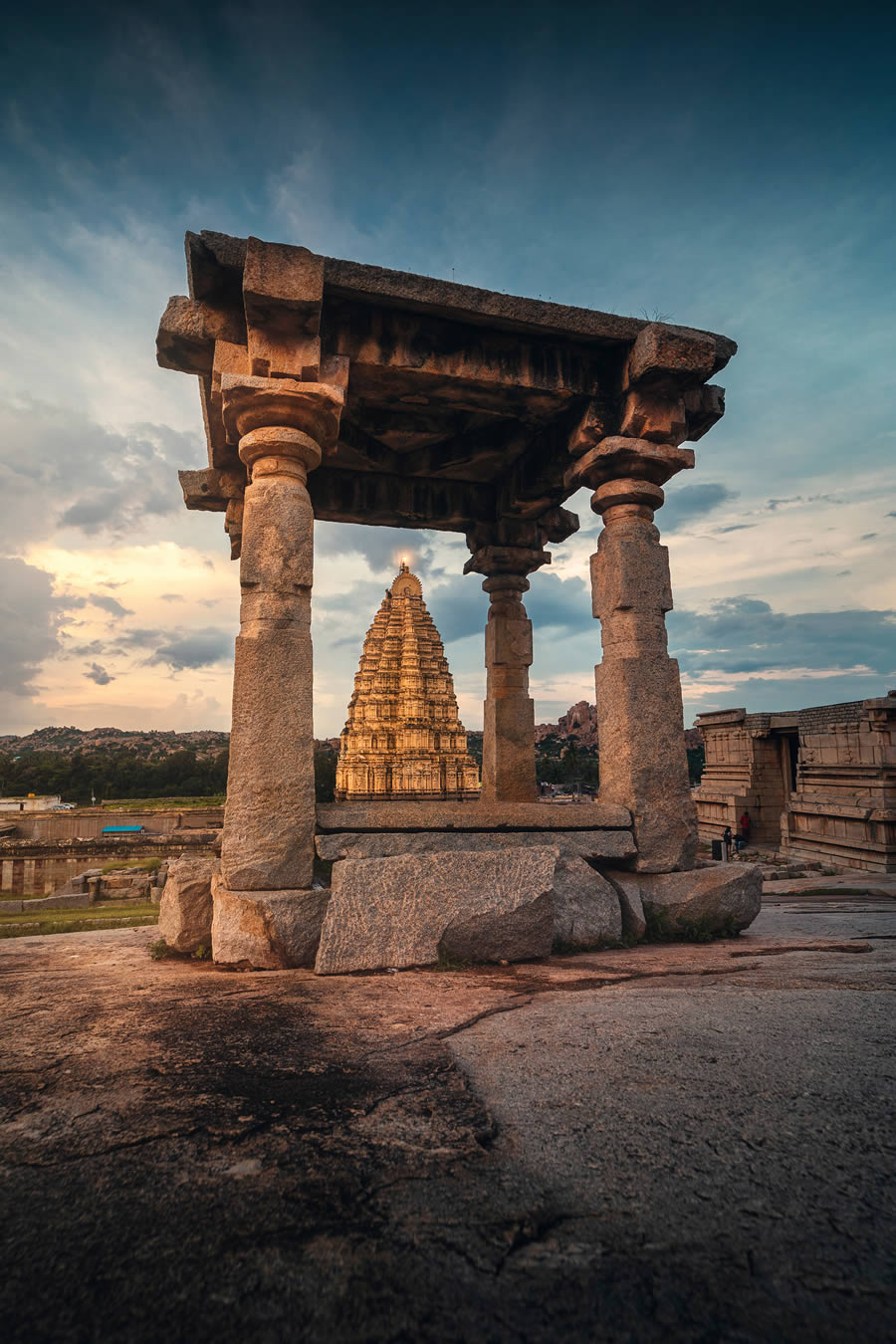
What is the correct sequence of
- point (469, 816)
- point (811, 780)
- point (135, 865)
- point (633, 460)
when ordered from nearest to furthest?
point (469, 816)
point (633, 460)
point (811, 780)
point (135, 865)

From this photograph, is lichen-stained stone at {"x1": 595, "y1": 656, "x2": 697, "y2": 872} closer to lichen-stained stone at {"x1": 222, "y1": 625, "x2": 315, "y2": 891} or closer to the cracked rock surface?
the cracked rock surface

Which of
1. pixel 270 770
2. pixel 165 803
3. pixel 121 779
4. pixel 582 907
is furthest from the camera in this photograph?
pixel 121 779

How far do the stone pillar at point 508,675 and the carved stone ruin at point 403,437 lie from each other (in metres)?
1.63

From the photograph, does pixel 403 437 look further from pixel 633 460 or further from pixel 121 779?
pixel 121 779

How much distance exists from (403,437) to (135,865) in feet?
70.4

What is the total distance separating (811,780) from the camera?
43.8ft

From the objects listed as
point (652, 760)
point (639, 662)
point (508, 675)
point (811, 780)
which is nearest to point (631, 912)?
point (652, 760)

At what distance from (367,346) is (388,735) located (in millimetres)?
29707

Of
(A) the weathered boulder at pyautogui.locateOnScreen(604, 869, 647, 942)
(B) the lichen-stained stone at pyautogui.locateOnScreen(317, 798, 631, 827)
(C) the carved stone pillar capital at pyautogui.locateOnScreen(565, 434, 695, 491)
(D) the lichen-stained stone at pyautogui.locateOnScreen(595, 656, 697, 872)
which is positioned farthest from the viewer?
(C) the carved stone pillar capital at pyautogui.locateOnScreen(565, 434, 695, 491)

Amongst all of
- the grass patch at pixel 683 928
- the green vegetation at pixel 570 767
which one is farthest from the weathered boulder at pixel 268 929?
the green vegetation at pixel 570 767

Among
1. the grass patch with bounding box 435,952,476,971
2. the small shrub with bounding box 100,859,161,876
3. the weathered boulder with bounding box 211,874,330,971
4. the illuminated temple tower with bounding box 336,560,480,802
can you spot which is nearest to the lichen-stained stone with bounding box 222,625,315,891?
the weathered boulder with bounding box 211,874,330,971

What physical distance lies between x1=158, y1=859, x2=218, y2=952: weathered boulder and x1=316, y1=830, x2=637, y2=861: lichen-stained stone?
84 cm

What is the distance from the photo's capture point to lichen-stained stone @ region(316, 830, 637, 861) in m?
4.35

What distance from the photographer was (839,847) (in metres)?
12.3
